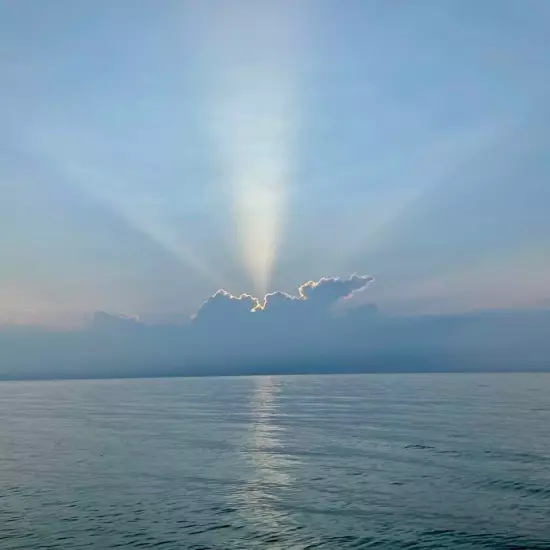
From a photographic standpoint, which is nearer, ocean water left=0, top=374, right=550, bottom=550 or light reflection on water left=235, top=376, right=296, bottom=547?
ocean water left=0, top=374, right=550, bottom=550

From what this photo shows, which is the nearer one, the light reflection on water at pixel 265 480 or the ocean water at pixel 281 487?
the ocean water at pixel 281 487

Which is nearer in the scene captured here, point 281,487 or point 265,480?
point 281,487

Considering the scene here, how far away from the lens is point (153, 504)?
4106 centimetres

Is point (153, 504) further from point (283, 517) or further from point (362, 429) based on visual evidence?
point (362, 429)

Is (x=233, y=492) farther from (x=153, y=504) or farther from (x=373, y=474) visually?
(x=373, y=474)

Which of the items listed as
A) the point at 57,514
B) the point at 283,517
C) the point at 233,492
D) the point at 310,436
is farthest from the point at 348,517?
the point at 310,436

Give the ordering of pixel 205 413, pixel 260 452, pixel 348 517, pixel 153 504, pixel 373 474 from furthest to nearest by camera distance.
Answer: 1. pixel 205 413
2. pixel 260 452
3. pixel 373 474
4. pixel 153 504
5. pixel 348 517

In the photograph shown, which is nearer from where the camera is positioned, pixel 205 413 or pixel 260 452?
pixel 260 452

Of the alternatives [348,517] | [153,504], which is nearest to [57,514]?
[153,504]

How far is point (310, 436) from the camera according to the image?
7488 cm

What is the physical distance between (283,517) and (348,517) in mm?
4120

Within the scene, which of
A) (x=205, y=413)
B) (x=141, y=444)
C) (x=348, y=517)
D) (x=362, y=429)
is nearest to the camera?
(x=348, y=517)

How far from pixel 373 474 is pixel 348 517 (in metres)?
13.3

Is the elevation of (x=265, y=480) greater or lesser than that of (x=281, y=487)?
greater
